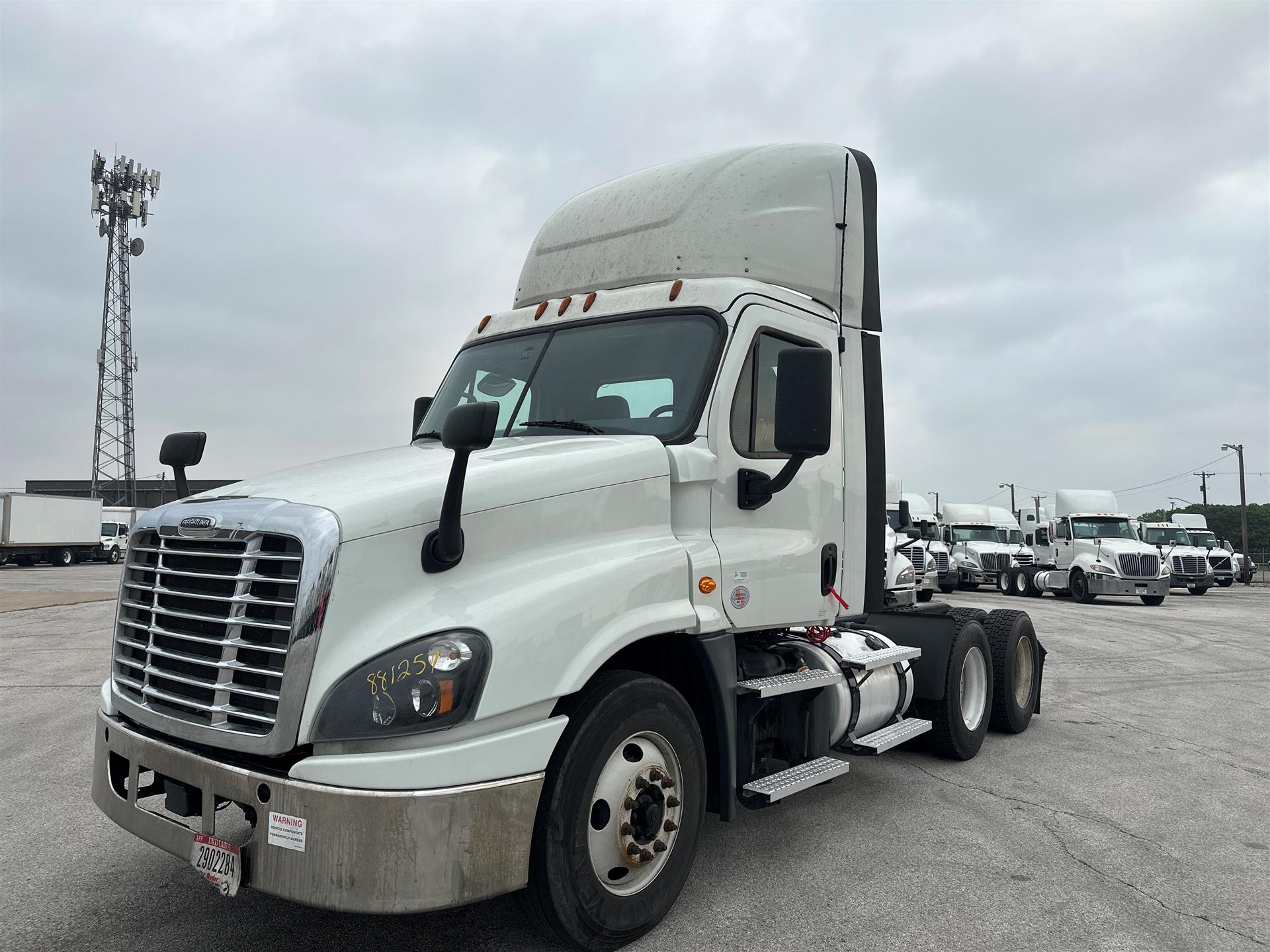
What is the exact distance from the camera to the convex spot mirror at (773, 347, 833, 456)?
394 centimetres

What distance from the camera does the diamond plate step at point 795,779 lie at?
4.21 meters

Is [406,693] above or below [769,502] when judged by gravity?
below

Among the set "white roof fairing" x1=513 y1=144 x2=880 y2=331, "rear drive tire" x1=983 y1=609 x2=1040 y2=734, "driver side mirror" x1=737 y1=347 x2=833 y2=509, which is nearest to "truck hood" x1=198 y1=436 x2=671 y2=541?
"driver side mirror" x1=737 y1=347 x2=833 y2=509

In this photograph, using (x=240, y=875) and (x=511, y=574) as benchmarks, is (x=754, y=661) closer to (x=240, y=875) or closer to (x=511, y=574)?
(x=511, y=574)

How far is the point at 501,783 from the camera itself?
309 centimetres

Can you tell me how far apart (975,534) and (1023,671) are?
83.7 ft

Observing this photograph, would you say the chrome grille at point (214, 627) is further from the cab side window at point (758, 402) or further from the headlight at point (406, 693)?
the cab side window at point (758, 402)

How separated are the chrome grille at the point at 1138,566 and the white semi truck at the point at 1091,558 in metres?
0.02

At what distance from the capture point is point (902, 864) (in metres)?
4.50

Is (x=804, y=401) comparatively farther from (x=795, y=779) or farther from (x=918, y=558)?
(x=918, y=558)

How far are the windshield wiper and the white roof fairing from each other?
1.04 m

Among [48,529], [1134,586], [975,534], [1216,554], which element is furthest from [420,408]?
[48,529]

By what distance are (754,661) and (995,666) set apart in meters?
3.36

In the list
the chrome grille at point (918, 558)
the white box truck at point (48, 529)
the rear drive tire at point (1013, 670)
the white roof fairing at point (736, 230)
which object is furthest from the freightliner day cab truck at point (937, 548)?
the white box truck at point (48, 529)
